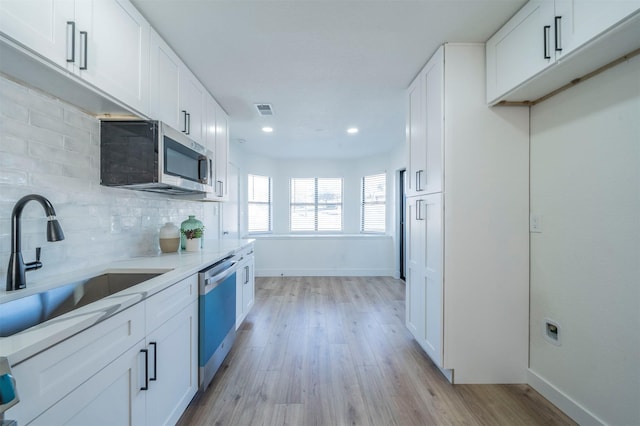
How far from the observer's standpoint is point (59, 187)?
140 cm

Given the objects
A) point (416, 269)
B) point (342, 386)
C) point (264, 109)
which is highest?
point (264, 109)

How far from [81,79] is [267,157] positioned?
4.35 meters

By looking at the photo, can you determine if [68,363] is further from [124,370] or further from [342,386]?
[342,386]

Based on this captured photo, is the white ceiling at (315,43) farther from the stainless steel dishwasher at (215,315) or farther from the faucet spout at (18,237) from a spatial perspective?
the stainless steel dishwasher at (215,315)

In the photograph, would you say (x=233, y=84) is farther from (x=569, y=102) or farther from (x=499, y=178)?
(x=569, y=102)

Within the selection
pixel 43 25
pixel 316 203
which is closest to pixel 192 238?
pixel 43 25

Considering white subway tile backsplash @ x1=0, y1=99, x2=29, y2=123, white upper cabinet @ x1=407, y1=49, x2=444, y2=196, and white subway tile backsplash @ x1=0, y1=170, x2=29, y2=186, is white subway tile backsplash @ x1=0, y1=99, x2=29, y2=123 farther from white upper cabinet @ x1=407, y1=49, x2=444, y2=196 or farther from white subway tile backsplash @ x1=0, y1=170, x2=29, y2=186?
white upper cabinet @ x1=407, y1=49, x2=444, y2=196

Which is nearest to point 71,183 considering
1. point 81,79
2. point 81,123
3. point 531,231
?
point 81,123

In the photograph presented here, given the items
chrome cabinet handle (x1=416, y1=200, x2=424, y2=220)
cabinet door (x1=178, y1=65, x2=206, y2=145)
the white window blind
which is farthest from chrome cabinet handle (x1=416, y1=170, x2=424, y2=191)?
the white window blind

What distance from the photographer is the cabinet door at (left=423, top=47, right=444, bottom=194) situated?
191cm

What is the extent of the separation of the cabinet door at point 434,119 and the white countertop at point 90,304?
177 centimetres

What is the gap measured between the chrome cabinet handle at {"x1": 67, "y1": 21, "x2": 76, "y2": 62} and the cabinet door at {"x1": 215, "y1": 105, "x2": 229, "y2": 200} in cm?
172

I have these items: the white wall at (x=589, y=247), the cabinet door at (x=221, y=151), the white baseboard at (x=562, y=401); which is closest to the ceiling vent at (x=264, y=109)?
the cabinet door at (x=221, y=151)

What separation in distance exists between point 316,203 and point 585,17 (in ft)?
15.8
